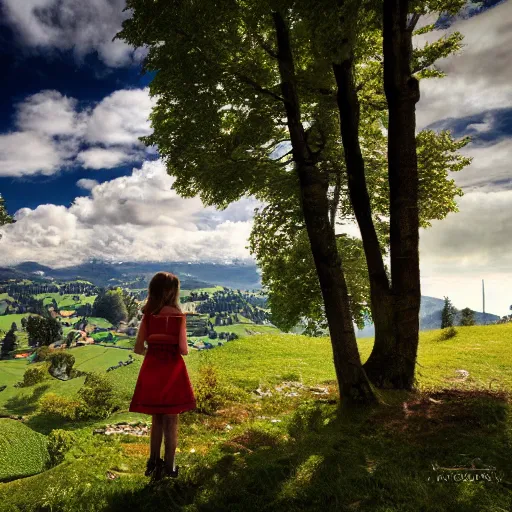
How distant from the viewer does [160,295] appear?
5.44 metres

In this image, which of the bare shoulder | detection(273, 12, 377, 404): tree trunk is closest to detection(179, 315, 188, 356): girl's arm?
the bare shoulder

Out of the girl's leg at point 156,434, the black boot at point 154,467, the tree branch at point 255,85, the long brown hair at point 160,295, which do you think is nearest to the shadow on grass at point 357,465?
the black boot at point 154,467

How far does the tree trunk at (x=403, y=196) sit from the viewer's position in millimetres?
9383

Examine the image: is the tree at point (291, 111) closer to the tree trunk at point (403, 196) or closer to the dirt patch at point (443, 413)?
the tree trunk at point (403, 196)

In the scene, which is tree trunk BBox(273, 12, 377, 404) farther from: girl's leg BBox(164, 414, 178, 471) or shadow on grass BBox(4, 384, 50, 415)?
shadow on grass BBox(4, 384, 50, 415)

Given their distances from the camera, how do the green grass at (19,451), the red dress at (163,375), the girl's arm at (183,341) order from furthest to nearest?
the green grass at (19,451) → the girl's arm at (183,341) → the red dress at (163,375)

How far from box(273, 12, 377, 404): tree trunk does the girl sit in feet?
17.1

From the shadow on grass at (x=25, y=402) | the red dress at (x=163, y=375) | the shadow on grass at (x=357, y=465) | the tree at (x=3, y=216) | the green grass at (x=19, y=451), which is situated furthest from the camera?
the tree at (x=3, y=216)

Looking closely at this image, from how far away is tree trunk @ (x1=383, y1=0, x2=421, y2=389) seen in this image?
30.8 feet

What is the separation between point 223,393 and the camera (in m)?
11.4

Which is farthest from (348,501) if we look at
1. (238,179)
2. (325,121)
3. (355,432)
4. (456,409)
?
(325,121)

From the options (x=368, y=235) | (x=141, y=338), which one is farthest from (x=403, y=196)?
(x=141, y=338)

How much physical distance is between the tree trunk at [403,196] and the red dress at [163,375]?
7.00m

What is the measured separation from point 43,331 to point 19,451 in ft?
174
